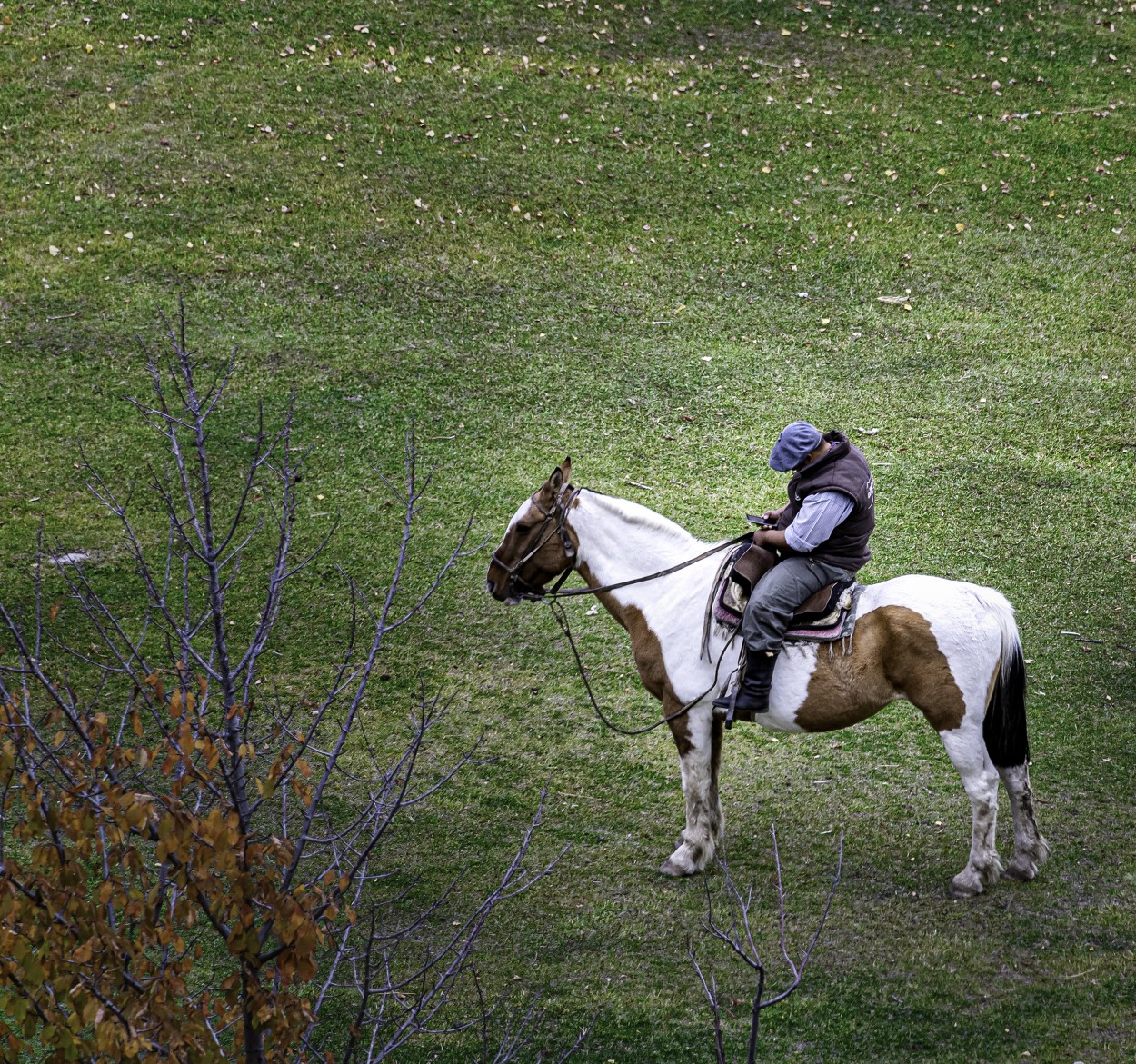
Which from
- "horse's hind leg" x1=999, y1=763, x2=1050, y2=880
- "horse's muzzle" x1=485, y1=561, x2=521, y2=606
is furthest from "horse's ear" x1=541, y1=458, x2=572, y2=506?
"horse's hind leg" x1=999, y1=763, x2=1050, y2=880

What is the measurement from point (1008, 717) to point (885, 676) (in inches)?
29.8

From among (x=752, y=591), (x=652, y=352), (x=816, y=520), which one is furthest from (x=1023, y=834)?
(x=652, y=352)

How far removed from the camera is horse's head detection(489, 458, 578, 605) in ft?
26.4

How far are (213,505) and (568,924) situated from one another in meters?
6.87

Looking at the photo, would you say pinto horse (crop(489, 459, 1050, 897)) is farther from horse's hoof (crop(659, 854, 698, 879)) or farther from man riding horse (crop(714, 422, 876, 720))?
man riding horse (crop(714, 422, 876, 720))

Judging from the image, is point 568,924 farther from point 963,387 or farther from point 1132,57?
point 1132,57

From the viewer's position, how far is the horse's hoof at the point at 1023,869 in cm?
766

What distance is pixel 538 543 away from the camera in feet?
26.6

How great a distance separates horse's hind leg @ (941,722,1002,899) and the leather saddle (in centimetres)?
96

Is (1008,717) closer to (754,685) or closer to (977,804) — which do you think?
(977,804)

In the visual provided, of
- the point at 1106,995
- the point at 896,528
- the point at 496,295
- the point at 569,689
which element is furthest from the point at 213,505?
the point at 1106,995

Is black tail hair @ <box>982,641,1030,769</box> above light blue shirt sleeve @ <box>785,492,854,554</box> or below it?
below

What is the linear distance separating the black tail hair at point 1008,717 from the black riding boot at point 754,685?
1.30m

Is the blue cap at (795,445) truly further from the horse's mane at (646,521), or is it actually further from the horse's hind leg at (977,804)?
the horse's hind leg at (977,804)
